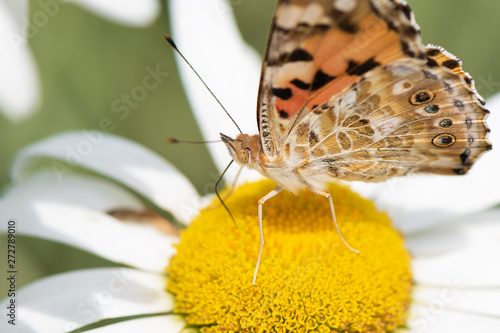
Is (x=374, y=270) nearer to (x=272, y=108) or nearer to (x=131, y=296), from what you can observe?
(x=272, y=108)

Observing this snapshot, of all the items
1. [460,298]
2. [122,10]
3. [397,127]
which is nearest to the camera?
[397,127]

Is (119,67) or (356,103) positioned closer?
(356,103)

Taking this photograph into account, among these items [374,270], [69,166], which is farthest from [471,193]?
[69,166]

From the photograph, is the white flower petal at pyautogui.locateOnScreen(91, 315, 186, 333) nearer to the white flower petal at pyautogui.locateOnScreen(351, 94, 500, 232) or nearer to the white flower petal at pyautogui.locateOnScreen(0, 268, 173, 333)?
the white flower petal at pyautogui.locateOnScreen(0, 268, 173, 333)

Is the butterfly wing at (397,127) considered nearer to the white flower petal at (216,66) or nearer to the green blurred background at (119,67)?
the white flower petal at (216,66)

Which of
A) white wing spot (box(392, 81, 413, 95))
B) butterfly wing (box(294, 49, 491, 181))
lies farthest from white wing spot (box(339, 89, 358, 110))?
white wing spot (box(392, 81, 413, 95))

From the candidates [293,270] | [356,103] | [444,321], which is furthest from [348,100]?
[444,321]

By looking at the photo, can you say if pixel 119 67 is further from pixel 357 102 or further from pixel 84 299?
pixel 357 102

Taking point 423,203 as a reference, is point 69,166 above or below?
above

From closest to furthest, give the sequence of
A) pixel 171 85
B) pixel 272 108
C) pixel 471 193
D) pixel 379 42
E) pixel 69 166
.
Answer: pixel 379 42 < pixel 272 108 < pixel 471 193 < pixel 69 166 < pixel 171 85
